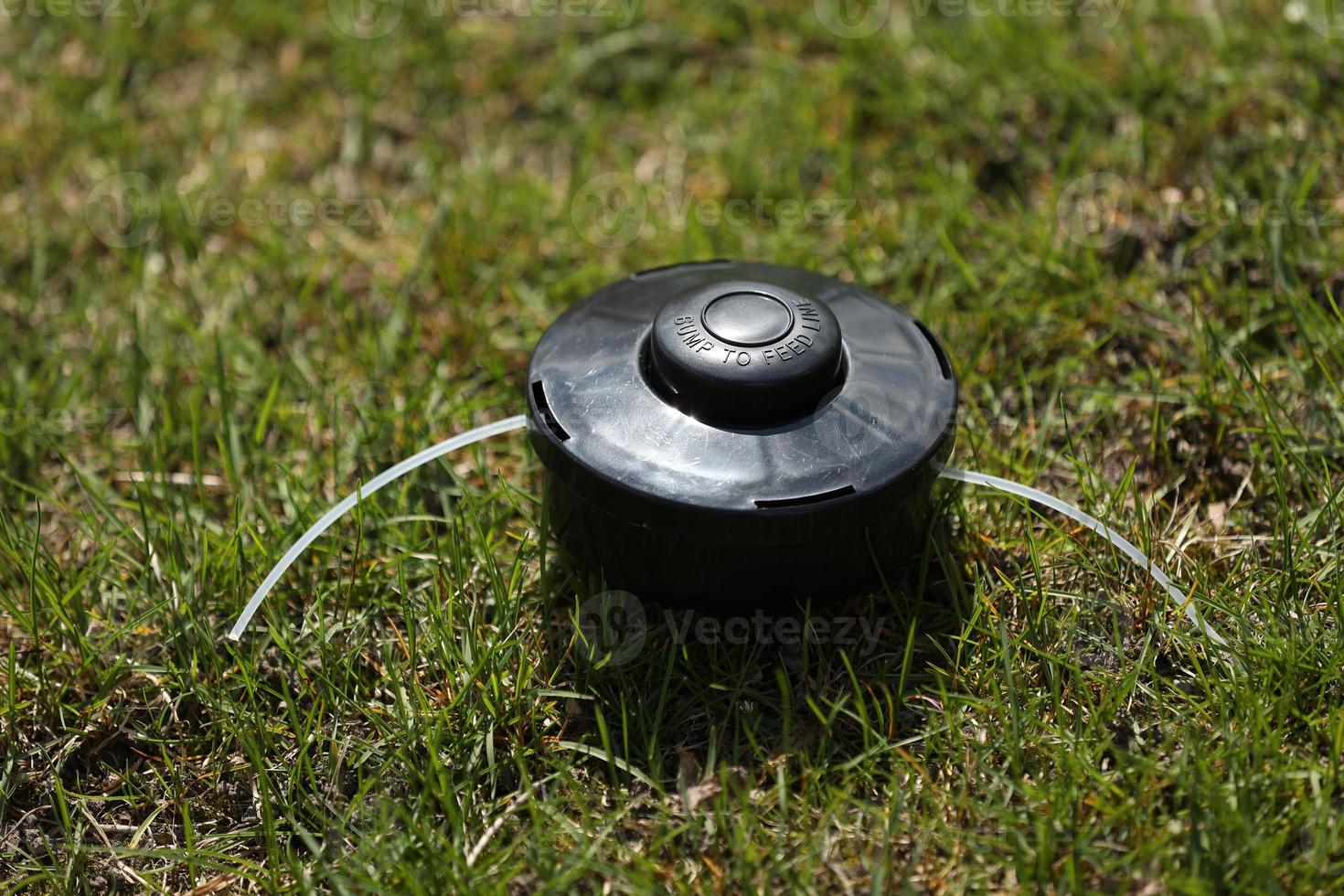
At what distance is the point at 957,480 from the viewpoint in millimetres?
2250

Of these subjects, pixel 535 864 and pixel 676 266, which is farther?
pixel 676 266

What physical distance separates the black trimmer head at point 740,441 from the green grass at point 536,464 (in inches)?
7.6

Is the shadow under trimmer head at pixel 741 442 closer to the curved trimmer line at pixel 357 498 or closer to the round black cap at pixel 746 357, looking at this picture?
the round black cap at pixel 746 357

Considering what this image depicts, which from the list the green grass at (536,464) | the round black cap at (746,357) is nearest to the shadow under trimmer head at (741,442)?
the round black cap at (746,357)

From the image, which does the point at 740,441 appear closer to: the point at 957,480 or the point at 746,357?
the point at 746,357

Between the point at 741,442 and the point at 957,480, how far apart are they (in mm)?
541

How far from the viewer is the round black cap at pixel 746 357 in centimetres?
191

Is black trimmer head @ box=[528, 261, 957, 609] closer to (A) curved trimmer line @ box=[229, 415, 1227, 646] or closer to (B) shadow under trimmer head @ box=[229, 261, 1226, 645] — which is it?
(B) shadow under trimmer head @ box=[229, 261, 1226, 645]

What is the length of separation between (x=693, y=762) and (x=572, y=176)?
6.00 ft

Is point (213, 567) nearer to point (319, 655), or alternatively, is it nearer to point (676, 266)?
point (319, 655)

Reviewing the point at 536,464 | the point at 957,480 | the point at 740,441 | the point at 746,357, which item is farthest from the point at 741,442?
the point at 536,464

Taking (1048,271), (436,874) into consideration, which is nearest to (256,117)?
(1048,271)

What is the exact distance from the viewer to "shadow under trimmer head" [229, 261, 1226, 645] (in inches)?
73.9

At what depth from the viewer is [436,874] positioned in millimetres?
1865
